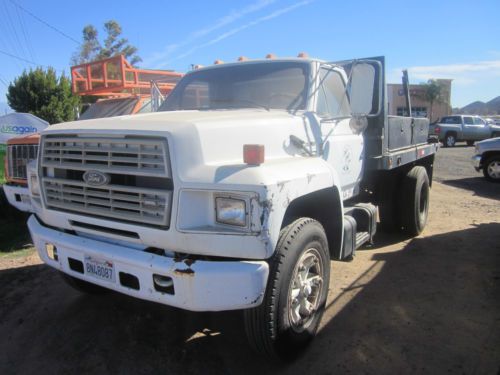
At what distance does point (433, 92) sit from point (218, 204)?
50.4m

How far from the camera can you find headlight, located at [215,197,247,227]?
2.53m

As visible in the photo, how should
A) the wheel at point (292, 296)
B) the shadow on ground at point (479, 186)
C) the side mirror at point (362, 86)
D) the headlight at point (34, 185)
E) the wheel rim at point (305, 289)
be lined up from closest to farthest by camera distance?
the wheel at point (292, 296), the wheel rim at point (305, 289), the headlight at point (34, 185), the side mirror at point (362, 86), the shadow on ground at point (479, 186)

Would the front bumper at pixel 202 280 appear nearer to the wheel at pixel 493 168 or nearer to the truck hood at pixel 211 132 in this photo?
the truck hood at pixel 211 132

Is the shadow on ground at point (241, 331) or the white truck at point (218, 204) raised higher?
the white truck at point (218, 204)

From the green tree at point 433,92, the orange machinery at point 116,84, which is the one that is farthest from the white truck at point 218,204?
the green tree at point 433,92

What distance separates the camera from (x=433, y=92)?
156 feet

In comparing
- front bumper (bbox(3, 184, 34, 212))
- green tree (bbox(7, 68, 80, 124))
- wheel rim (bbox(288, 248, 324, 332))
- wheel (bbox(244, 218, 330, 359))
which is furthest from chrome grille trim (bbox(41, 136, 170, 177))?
green tree (bbox(7, 68, 80, 124))

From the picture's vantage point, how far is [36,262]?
5441 millimetres

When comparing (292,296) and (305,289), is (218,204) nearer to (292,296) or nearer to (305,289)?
(292,296)

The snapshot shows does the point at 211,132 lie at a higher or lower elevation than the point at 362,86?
lower

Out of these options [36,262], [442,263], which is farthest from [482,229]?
[36,262]

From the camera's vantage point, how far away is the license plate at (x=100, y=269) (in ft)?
9.36

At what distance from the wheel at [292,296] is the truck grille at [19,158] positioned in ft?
14.9

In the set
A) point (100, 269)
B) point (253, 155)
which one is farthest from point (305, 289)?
point (100, 269)
